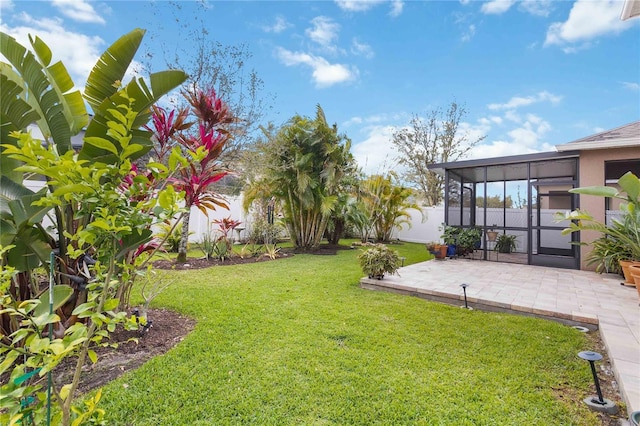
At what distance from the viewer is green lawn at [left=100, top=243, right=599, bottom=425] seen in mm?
2119

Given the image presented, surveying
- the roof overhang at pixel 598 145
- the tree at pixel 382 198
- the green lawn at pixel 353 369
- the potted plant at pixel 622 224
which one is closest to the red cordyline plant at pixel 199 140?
the green lawn at pixel 353 369

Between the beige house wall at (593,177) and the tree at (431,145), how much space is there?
39.3 feet

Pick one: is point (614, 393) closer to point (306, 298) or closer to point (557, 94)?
point (306, 298)

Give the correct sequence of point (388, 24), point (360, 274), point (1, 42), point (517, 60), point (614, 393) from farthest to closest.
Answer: point (517, 60) < point (388, 24) < point (360, 274) < point (614, 393) < point (1, 42)

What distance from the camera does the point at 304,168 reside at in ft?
31.8

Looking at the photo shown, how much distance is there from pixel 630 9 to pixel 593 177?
4.44 m

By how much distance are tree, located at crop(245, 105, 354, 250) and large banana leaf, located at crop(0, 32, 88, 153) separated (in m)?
7.50

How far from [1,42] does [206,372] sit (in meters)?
2.73

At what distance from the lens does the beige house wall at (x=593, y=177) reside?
696 cm

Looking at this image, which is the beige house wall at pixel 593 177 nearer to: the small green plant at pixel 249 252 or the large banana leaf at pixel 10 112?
the small green plant at pixel 249 252

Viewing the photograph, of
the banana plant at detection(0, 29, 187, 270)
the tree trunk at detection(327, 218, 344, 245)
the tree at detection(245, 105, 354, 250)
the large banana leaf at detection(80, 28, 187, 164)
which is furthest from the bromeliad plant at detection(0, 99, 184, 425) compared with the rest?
the tree trunk at detection(327, 218, 344, 245)

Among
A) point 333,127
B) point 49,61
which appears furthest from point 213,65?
point 49,61

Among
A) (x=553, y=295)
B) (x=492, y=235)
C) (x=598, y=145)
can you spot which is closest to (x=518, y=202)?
(x=492, y=235)

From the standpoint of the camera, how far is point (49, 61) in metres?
2.02
